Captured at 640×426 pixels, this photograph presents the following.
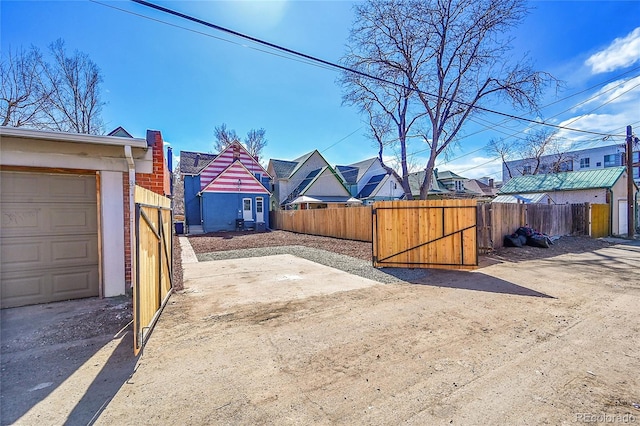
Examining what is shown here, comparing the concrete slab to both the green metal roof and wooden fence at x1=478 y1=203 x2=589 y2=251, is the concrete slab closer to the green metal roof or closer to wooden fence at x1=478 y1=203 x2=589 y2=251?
wooden fence at x1=478 y1=203 x2=589 y2=251

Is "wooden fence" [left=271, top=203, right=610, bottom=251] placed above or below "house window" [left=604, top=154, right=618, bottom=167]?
below

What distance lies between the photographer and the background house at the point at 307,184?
89.3ft

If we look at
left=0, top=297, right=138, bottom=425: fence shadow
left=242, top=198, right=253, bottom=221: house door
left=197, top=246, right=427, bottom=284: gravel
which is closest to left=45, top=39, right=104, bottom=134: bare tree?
left=242, top=198, right=253, bottom=221: house door

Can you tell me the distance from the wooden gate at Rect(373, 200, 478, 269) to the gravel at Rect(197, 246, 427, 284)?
440 millimetres

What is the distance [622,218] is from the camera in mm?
17609

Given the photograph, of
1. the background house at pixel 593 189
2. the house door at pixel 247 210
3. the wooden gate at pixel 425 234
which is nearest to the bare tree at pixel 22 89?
the house door at pixel 247 210

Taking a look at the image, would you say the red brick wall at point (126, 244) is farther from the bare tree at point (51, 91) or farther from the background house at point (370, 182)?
the background house at point (370, 182)

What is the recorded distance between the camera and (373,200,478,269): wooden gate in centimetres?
729

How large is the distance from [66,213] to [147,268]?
8.90 feet

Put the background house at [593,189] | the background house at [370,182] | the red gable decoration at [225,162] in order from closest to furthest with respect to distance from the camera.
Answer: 1. the background house at [593,189]
2. the red gable decoration at [225,162]
3. the background house at [370,182]

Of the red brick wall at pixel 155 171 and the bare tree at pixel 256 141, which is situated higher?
the bare tree at pixel 256 141

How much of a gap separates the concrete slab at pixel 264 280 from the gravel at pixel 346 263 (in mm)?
394

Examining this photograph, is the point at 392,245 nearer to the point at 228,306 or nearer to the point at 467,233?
the point at 467,233

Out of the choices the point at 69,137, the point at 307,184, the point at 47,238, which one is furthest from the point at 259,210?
the point at 69,137
